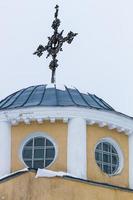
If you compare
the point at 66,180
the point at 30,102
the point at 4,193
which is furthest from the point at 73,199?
the point at 30,102

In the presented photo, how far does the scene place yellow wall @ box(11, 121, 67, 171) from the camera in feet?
78.6

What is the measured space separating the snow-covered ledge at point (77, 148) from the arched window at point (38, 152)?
631 millimetres

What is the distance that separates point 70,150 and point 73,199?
2.14 metres

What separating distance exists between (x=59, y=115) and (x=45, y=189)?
2.90 meters

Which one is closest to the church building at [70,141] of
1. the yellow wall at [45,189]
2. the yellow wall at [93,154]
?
the yellow wall at [93,154]

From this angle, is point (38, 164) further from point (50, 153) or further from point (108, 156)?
point (108, 156)

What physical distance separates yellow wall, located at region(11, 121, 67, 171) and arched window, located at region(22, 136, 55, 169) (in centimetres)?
21

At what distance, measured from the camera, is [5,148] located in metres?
24.4

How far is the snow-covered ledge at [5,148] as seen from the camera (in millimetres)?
24172

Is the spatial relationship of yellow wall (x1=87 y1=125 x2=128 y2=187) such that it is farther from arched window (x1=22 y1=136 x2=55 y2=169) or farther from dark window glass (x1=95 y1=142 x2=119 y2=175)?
arched window (x1=22 y1=136 x2=55 y2=169)

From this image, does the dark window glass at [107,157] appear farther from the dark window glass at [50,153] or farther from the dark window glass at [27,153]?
the dark window glass at [27,153]

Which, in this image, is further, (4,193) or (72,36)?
(72,36)

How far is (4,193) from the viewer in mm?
22547

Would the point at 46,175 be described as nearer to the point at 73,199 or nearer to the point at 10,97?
the point at 73,199
